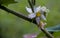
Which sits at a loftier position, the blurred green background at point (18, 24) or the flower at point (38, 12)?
the blurred green background at point (18, 24)

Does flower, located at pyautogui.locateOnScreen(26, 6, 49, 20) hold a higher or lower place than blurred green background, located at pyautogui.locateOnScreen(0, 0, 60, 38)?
lower

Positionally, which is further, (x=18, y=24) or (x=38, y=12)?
(x=18, y=24)

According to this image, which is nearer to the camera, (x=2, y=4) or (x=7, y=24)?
(x=2, y=4)

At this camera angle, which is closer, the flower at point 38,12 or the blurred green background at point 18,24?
the flower at point 38,12

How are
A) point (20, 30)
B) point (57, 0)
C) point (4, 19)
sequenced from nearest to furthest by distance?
point (57, 0), point (4, 19), point (20, 30)

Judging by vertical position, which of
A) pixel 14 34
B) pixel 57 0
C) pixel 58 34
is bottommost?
pixel 58 34

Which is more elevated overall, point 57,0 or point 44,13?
point 57,0

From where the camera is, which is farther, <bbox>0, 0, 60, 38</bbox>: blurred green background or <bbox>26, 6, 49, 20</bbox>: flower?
<bbox>0, 0, 60, 38</bbox>: blurred green background

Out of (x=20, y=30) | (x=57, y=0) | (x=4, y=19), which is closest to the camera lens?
(x=57, y=0)

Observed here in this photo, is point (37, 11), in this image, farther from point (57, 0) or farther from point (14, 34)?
point (14, 34)

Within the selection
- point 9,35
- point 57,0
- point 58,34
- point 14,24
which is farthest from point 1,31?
point 58,34

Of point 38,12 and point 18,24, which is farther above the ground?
point 18,24
